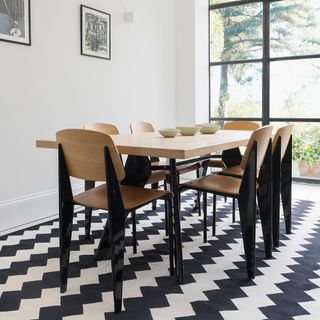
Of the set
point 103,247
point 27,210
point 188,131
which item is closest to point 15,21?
point 27,210

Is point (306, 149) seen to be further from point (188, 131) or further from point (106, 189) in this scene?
point (106, 189)

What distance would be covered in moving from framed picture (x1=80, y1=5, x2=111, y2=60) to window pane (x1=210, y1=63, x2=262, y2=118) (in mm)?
1838

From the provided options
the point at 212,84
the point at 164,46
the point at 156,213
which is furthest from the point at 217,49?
the point at 156,213

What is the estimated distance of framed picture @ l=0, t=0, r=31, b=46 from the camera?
283 centimetres

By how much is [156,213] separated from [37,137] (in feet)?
3.84

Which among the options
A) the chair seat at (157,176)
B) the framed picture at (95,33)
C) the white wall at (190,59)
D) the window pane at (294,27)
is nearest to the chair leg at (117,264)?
the chair seat at (157,176)

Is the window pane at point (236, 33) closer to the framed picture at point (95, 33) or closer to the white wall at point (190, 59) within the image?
the white wall at point (190, 59)

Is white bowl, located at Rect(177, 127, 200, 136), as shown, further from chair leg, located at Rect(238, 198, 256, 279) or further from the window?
the window

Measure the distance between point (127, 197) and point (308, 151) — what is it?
336cm

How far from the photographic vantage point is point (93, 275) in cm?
210

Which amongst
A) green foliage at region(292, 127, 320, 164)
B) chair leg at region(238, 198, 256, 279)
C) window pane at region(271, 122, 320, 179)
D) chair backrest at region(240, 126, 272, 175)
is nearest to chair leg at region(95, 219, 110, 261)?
chair leg at region(238, 198, 256, 279)

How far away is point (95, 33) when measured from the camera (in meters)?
3.70

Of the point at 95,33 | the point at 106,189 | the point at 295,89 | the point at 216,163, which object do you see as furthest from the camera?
A: the point at 295,89

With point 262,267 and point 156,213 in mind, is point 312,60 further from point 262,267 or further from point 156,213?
point 262,267
